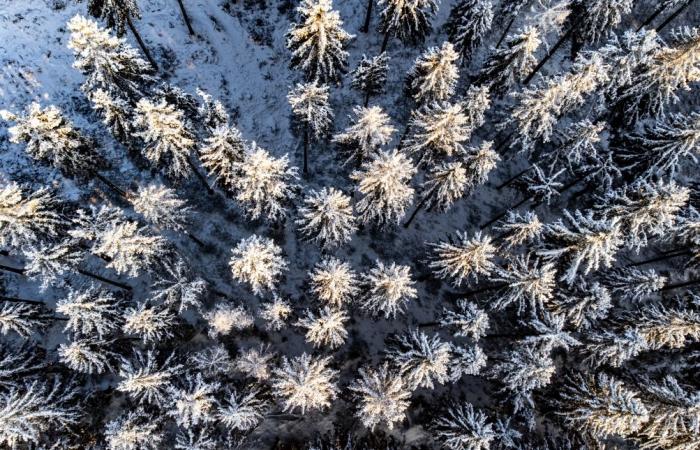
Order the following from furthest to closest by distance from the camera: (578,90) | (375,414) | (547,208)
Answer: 1. (547,208)
2. (578,90)
3. (375,414)

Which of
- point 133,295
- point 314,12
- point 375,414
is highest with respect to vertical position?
point 314,12

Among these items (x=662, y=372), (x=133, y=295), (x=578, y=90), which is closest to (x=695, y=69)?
(x=578, y=90)

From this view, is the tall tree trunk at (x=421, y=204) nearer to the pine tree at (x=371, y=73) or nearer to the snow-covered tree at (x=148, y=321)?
the pine tree at (x=371, y=73)

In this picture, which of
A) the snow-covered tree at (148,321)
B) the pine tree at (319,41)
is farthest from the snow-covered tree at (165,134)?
the snow-covered tree at (148,321)

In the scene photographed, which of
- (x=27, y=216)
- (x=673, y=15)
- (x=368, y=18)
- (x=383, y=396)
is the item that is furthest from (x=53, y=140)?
(x=673, y=15)

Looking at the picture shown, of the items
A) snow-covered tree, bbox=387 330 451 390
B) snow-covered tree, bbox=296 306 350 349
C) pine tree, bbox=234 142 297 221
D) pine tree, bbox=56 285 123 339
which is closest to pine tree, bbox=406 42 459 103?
pine tree, bbox=234 142 297 221

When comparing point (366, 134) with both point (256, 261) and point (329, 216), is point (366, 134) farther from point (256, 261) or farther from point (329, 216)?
point (256, 261)

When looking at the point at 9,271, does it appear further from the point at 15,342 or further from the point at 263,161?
the point at 263,161
